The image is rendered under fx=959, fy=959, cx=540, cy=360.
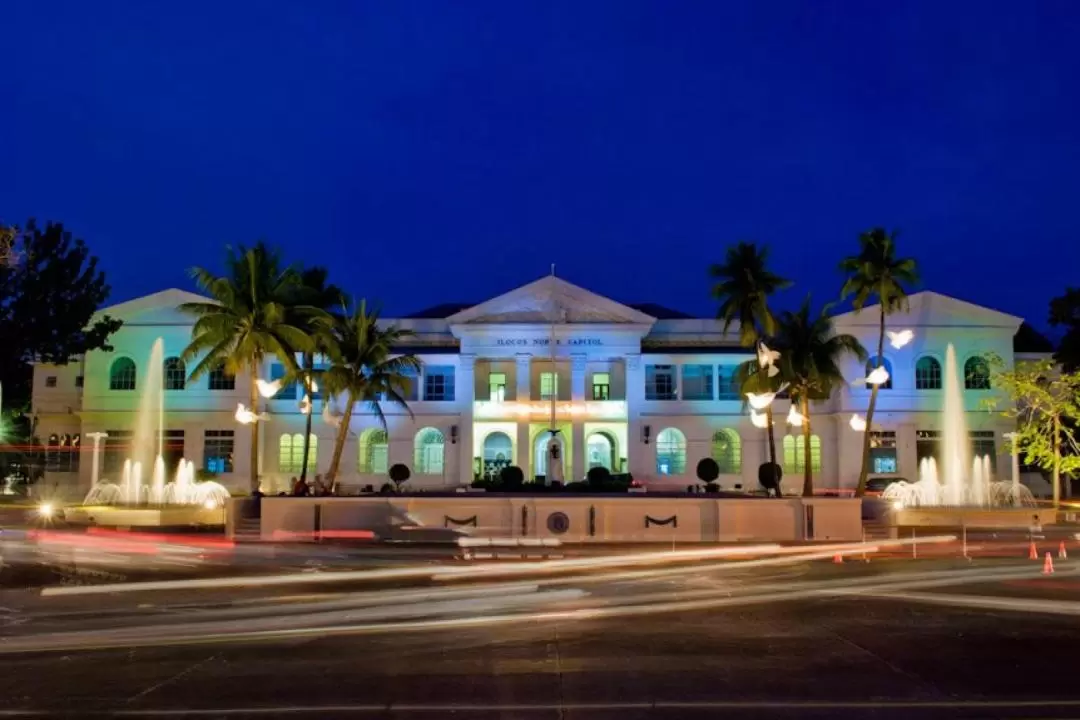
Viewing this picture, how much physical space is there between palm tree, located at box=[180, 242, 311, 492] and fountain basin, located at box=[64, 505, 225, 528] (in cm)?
289

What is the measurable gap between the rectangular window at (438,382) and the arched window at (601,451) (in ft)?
27.4

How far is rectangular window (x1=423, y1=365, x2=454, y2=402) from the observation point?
5294cm

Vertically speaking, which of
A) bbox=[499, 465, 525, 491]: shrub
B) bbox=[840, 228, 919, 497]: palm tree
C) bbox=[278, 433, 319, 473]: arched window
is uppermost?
bbox=[840, 228, 919, 497]: palm tree

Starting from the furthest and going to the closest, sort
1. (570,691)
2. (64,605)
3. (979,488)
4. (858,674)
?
(979,488) < (64,605) < (858,674) < (570,691)

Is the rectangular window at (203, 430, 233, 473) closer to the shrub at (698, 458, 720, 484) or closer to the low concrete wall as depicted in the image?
the shrub at (698, 458, 720, 484)

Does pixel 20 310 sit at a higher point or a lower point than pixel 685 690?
higher

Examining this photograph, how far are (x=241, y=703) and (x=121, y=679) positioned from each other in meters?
1.67

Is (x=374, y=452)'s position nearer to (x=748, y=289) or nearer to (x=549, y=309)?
(x=549, y=309)

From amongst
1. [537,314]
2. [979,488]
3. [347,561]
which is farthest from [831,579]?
[537,314]

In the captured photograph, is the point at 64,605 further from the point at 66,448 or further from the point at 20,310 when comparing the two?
the point at 66,448

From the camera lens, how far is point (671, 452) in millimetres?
52781

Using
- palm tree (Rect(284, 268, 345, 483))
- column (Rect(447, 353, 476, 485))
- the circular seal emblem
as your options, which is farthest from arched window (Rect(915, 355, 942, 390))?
the circular seal emblem

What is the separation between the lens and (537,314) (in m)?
52.0

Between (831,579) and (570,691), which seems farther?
(831,579)
